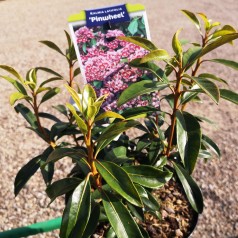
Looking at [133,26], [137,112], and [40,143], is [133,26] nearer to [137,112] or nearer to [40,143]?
[137,112]

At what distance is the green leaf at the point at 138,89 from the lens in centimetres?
117

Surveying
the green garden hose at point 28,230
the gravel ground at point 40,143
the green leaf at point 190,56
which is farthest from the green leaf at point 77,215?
the gravel ground at point 40,143

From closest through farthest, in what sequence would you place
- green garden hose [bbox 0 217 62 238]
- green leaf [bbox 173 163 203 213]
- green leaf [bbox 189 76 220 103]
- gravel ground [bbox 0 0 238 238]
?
green leaf [bbox 189 76 220 103]
green leaf [bbox 173 163 203 213]
green garden hose [bbox 0 217 62 238]
gravel ground [bbox 0 0 238 238]

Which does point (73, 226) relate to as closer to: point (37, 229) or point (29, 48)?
point (37, 229)

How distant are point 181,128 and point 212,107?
2.36 metres

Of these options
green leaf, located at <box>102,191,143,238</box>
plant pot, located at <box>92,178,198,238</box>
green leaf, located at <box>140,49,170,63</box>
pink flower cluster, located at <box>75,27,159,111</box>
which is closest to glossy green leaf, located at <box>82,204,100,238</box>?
green leaf, located at <box>102,191,143,238</box>

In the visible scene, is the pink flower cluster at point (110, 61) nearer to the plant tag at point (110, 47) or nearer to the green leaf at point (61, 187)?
the plant tag at point (110, 47)

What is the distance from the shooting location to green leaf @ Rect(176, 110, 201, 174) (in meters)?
1.09

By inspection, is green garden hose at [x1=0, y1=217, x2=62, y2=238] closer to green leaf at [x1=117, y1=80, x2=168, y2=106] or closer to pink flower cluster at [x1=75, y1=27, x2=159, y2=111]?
pink flower cluster at [x1=75, y1=27, x2=159, y2=111]

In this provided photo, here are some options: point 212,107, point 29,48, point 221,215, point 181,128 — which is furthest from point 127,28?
point 29,48

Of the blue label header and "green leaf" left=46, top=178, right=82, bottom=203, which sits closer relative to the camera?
"green leaf" left=46, top=178, right=82, bottom=203

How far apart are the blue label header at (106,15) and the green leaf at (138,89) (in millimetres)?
360

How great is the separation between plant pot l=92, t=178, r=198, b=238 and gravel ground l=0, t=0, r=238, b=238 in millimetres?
707

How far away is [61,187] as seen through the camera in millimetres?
1240
